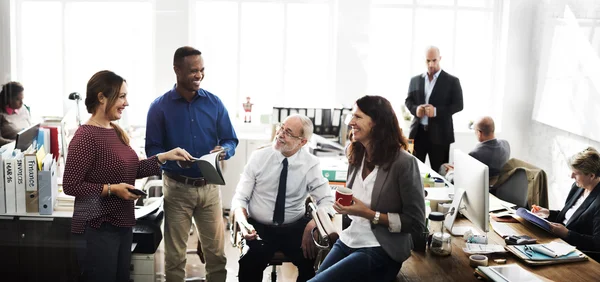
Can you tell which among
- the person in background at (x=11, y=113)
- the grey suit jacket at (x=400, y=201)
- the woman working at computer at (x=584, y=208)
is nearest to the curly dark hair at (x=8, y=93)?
the person in background at (x=11, y=113)

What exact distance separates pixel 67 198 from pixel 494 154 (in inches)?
107

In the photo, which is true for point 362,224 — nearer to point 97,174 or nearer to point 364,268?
point 364,268

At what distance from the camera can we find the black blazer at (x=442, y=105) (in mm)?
4781

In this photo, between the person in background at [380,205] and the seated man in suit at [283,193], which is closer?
the person in background at [380,205]

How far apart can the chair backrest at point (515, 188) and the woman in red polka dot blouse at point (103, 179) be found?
224 centimetres

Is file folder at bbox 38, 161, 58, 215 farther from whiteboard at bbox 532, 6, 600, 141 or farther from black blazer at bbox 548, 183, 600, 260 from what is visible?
whiteboard at bbox 532, 6, 600, 141

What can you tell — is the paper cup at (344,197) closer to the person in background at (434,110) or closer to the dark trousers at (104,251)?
Answer: the dark trousers at (104,251)

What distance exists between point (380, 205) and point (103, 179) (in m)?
1.26

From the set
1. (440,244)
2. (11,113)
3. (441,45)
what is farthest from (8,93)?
(441,45)

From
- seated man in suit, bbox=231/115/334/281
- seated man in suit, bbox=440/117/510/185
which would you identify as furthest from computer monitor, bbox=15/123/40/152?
seated man in suit, bbox=440/117/510/185

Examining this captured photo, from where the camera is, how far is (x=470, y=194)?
3.13 m

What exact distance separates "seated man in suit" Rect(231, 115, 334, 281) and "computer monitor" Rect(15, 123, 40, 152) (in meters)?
1.28

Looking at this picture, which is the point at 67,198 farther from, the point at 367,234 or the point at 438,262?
the point at 438,262

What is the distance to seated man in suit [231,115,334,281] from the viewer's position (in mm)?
3469
